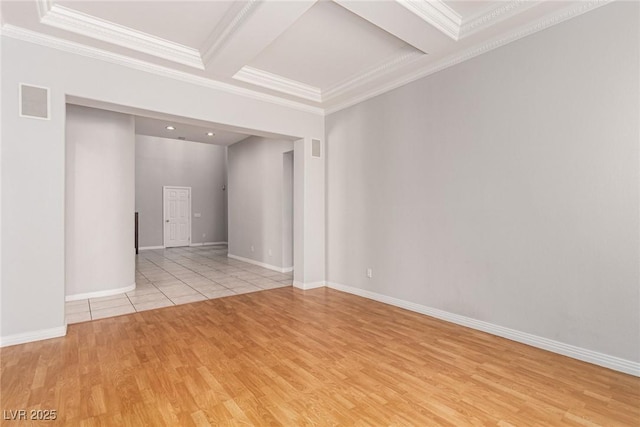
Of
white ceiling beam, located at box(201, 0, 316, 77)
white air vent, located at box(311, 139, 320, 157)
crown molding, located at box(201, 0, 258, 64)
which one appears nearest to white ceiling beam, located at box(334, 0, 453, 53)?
white ceiling beam, located at box(201, 0, 316, 77)

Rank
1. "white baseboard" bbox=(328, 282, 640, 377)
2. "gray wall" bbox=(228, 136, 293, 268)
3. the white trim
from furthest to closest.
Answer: "gray wall" bbox=(228, 136, 293, 268) < the white trim < "white baseboard" bbox=(328, 282, 640, 377)

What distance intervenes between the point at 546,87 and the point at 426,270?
7.72 ft

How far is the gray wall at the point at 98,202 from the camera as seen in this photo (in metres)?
4.69

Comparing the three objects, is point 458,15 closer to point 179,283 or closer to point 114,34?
point 114,34

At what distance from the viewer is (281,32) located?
3186 millimetres

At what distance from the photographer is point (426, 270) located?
162 inches

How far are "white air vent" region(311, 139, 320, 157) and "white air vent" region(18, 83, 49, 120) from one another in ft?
11.5

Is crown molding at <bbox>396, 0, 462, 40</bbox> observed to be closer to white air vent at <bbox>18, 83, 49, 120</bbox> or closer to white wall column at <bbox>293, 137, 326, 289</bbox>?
white wall column at <bbox>293, 137, 326, 289</bbox>

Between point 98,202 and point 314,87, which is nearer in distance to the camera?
point 98,202

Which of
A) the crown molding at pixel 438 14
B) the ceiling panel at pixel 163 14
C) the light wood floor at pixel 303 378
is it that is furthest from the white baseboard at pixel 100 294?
the crown molding at pixel 438 14

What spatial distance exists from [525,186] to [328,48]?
2684 millimetres

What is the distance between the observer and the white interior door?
10.7 meters

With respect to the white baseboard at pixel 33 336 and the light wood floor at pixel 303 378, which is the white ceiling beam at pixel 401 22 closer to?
the light wood floor at pixel 303 378

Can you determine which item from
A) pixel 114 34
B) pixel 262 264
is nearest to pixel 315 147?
pixel 114 34
